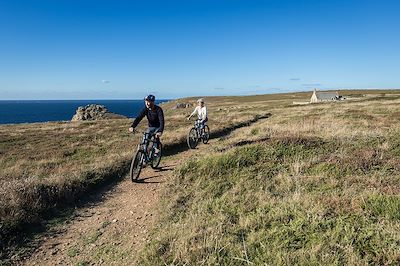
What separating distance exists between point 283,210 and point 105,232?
4.04 metres

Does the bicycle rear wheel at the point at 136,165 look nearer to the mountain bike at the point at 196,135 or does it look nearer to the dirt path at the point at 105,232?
the dirt path at the point at 105,232

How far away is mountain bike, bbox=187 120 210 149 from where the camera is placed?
17975 mm

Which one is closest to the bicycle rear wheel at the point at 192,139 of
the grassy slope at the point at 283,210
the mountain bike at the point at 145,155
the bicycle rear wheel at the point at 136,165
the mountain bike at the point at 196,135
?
the mountain bike at the point at 196,135

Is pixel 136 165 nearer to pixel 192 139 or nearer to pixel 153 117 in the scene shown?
pixel 153 117

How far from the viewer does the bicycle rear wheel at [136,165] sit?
11284 millimetres

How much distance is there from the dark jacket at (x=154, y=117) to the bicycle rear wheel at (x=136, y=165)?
1345mm

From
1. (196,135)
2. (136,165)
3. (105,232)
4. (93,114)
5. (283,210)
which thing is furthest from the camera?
(93,114)

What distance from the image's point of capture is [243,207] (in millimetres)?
7613

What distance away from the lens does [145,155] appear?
11953 mm

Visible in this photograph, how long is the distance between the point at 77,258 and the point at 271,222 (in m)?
3.91

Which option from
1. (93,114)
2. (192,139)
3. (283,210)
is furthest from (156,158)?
(93,114)

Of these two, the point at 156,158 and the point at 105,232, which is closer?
the point at 105,232

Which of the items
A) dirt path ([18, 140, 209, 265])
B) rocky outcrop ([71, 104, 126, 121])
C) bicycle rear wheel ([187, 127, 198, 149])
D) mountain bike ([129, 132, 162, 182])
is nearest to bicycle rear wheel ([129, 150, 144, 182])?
mountain bike ([129, 132, 162, 182])

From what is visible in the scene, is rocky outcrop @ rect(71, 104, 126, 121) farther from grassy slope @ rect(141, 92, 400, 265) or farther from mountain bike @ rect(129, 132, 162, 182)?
grassy slope @ rect(141, 92, 400, 265)
